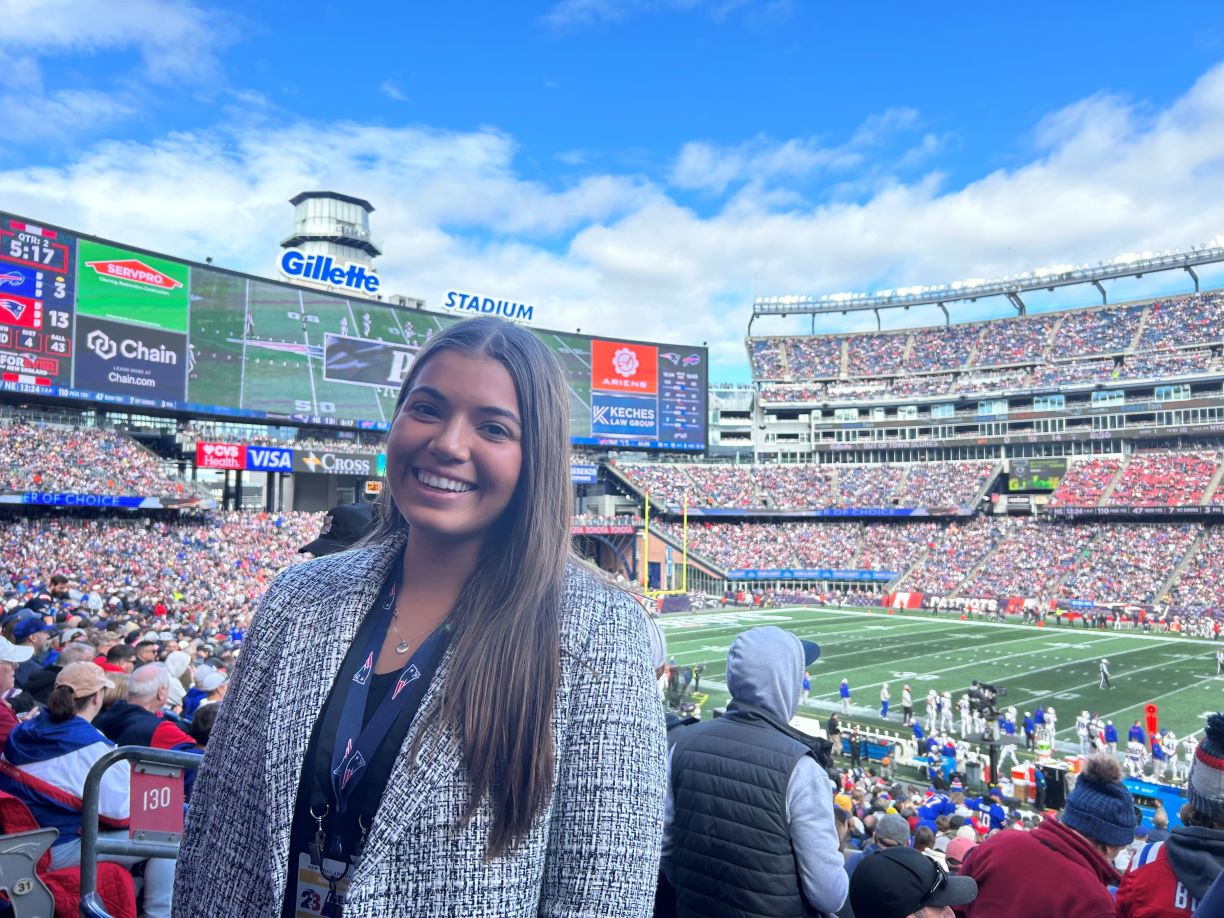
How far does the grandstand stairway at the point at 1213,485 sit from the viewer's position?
147ft

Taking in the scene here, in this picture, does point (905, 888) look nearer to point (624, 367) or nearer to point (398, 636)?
point (398, 636)

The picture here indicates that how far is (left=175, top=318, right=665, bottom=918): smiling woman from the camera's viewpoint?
59.8 inches

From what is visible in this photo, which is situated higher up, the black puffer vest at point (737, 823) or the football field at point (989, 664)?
the black puffer vest at point (737, 823)

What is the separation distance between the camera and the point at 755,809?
101 inches

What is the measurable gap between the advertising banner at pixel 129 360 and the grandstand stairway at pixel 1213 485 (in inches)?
2061

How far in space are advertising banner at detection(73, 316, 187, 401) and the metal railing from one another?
37378 mm

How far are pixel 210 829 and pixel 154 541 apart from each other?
35360 millimetres

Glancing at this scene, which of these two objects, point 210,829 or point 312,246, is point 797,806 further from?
point 312,246

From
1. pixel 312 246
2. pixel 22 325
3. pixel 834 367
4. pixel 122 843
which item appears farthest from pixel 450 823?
pixel 834 367

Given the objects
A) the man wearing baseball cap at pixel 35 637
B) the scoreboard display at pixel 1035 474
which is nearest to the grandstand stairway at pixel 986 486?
the scoreboard display at pixel 1035 474

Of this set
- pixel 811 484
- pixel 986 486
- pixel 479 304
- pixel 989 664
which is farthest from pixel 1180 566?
pixel 479 304

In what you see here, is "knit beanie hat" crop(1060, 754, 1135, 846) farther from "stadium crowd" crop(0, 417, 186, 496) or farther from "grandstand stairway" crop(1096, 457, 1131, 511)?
"grandstand stairway" crop(1096, 457, 1131, 511)

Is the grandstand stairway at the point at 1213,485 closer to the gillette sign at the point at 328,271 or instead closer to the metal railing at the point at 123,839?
the gillette sign at the point at 328,271

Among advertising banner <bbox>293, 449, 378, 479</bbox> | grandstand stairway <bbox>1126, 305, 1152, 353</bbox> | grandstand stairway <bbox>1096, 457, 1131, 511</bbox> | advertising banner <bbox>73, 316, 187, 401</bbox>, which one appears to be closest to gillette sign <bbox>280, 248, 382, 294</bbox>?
advertising banner <bbox>73, 316, 187, 401</bbox>
